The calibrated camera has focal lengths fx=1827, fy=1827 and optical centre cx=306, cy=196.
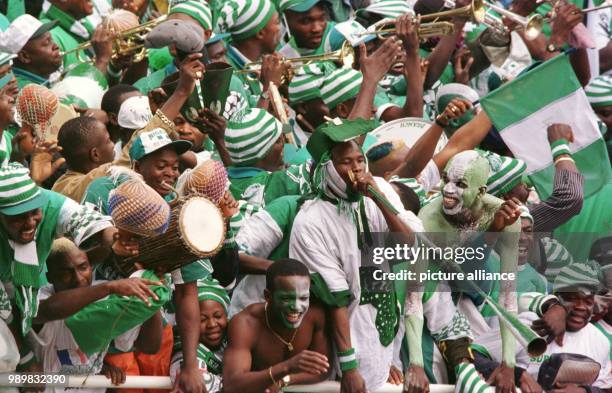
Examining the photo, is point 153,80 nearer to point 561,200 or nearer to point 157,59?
point 157,59

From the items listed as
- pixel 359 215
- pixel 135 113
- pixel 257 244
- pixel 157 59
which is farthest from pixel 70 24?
pixel 359 215

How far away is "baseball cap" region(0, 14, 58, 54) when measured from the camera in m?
11.6

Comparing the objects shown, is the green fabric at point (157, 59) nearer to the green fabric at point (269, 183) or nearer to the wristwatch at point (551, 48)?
the green fabric at point (269, 183)

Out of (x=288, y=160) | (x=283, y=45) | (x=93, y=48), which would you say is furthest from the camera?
(x=283, y=45)

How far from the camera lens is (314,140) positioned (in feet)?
33.0

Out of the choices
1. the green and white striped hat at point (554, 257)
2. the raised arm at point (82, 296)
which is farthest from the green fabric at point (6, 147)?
the green and white striped hat at point (554, 257)

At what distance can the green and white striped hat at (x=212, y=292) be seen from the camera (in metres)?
9.98

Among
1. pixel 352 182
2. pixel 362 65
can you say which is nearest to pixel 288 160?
pixel 362 65

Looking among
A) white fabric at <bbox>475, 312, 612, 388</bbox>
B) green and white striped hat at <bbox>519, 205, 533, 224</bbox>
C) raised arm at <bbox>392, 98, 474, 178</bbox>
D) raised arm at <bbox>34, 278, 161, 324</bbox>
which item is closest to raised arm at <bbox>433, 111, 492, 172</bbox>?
raised arm at <bbox>392, 98, 474, 178</bbox>

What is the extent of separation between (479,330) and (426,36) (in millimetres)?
2764

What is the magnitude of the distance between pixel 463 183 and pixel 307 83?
2.01 metres

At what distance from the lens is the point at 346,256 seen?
32.9ft

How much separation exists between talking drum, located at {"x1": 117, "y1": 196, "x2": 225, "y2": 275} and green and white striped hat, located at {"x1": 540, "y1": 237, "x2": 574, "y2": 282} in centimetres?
270

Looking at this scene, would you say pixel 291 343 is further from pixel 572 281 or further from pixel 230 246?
pixel 572 281
